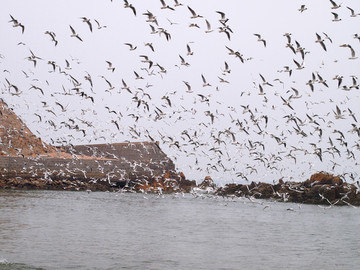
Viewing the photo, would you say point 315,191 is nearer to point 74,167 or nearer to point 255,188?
point 255,188

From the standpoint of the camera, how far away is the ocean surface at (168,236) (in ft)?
57.3

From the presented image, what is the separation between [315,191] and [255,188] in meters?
8.48

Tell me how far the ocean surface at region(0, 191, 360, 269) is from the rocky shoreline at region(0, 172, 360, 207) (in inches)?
256

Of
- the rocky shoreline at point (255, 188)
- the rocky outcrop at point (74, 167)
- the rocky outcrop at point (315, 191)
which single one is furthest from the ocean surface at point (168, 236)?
the rocky outcrop at point (74, 167)

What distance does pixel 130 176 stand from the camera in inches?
2115

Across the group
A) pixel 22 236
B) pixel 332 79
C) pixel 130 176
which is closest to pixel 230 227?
pixel 332 79

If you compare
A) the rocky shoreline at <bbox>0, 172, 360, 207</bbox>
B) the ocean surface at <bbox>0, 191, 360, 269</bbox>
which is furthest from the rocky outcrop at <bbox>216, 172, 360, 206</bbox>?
the ocean surface at <bbox>0, 191, 360, 269</bbox>

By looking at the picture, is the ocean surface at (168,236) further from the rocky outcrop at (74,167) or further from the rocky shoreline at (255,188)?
the rocky outcrop at (74,167)

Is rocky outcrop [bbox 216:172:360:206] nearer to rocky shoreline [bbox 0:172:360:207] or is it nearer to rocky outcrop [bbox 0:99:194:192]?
rocky shoreline [bbox 0:172:360:207]

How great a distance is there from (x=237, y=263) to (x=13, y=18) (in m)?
12.7

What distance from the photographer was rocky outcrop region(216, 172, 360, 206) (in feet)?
148

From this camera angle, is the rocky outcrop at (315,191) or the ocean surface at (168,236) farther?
the rocky outcrop at (315,191)

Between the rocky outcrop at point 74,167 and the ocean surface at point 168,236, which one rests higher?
the rocky outcrop at point 74,167

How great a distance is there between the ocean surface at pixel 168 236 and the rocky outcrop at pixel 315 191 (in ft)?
19.5
